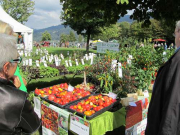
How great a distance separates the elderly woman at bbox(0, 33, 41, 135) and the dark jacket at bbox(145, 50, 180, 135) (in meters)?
1.02

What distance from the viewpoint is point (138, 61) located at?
3510 mm

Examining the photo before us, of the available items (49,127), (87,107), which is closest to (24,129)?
(87,107)

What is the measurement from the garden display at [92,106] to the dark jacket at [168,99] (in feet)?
3.35

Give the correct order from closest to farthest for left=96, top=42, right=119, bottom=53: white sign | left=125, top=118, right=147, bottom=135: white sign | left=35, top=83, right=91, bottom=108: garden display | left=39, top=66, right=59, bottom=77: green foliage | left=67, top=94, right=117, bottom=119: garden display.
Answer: left=67, top=94, right=117, bottom=119: garden display, left=125, top=118, right=147, bottom=135: white sign, left=35, top=83, right=91, bottom=108: garden display, left=39, top=66, right=59, bottom=77: green foliage, left=96, top=42, right=119, bottom=53: white sign

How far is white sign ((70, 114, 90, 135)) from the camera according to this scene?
2.15 metres

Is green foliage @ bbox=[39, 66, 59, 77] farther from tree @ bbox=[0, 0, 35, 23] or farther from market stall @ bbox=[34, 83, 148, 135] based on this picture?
tree @ bbox=[0, 0, 35, 23]

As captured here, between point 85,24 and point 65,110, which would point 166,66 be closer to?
point 65,110

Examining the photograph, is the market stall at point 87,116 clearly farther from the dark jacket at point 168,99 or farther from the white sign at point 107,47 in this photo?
the white sign at point 107,47

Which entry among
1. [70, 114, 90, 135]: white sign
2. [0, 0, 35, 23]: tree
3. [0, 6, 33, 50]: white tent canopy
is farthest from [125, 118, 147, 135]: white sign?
[0, 0, 35, 23]: tree

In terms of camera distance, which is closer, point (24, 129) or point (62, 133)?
point (24, 129)

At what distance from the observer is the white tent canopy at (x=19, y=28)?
29.6 feet

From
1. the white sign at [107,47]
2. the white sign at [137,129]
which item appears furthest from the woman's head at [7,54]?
the white sign at [107,47]

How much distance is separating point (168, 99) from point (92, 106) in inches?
54.8

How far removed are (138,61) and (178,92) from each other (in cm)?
232
